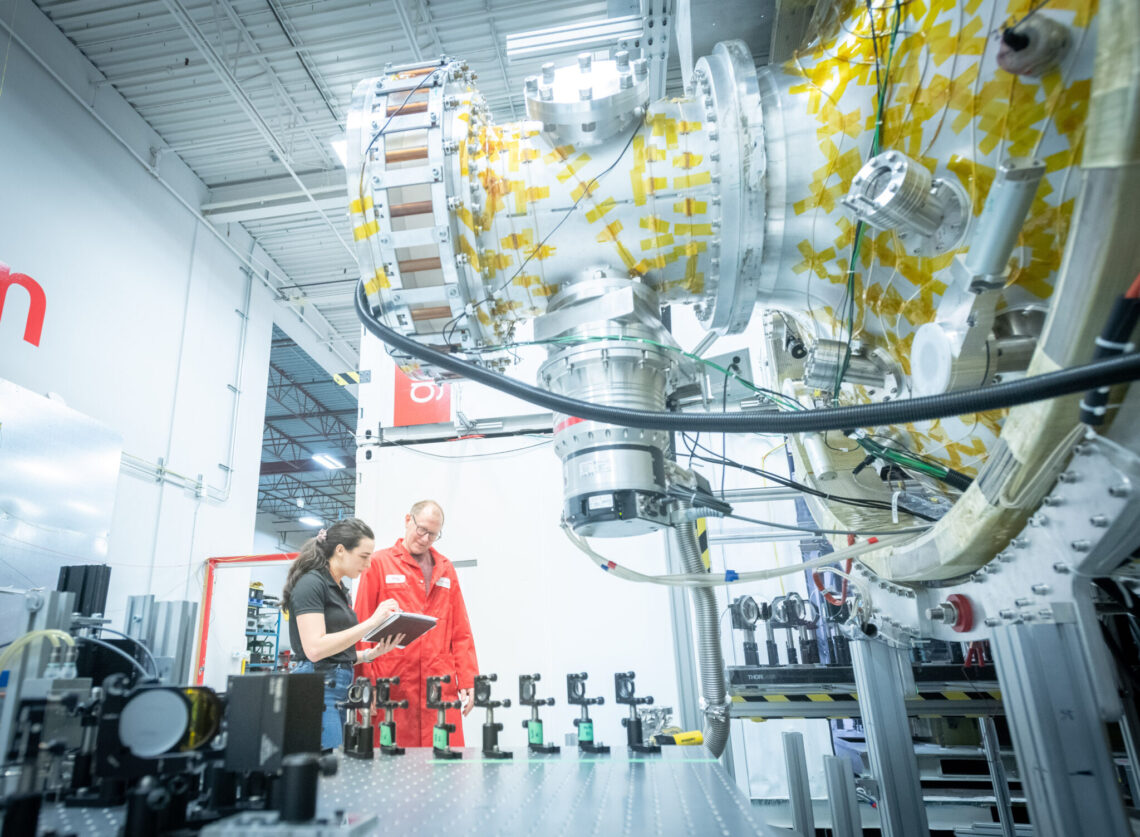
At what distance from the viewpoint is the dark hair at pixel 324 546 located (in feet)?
8.77

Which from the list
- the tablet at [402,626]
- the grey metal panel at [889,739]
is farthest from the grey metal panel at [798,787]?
the tablet at [402,626]

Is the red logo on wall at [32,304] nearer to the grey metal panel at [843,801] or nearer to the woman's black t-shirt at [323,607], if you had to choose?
the woman's black t-shirt at [323,607]

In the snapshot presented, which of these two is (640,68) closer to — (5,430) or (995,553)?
(995,553)

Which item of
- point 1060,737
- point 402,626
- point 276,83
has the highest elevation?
point 276,83

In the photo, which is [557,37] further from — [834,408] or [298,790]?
[298,790]

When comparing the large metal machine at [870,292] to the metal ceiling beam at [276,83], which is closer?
the large metal machine at [870,292]

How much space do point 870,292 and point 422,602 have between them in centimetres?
273

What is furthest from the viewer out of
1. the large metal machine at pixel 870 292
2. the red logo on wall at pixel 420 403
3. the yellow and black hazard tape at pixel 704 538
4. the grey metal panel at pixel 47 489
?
the red logo on wall at pixel 420 403

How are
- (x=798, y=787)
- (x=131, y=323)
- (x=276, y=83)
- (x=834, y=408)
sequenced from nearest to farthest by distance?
1. (x=834, y=408)
2. (x=798, y=787)
3. (x=276, y=83)
4. (x=131, y=323)

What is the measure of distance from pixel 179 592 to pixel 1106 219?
6626mm

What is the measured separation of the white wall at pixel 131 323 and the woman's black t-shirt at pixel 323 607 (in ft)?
10.2

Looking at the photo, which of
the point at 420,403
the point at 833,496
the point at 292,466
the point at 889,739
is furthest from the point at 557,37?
the point at 292,466

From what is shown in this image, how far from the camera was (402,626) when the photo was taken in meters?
2.46

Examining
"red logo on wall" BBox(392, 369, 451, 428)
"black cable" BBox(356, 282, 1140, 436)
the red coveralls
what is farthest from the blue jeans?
"red logo on wall" BBox(392, 369, 451, 428)
